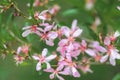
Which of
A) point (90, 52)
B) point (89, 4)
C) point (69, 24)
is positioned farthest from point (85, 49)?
point (89, 4)

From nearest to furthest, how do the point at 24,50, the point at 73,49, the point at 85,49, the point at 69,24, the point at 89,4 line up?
the point at 73,49 < the point at 85,49 < the point at 24,50 < the point at 69,24 < the point at 89,4

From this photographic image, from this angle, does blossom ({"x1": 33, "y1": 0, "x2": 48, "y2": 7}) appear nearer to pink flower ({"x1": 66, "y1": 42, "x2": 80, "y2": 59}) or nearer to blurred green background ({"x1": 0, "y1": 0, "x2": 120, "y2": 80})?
blurred green background ({"x1": 0, "y1": 0, "x2": 120, "y2": 80})

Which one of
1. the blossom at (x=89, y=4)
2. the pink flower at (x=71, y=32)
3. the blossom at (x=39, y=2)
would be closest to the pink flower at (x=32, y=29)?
the pink flower at (x=71, y=32)

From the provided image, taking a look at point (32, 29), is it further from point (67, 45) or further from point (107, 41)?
point (107, 41)

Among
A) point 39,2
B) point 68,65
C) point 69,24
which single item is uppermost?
point 39,2

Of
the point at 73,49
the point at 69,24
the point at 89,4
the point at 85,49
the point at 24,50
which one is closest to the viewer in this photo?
the point at 73,49

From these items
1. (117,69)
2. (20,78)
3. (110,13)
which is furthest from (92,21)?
(20,78)

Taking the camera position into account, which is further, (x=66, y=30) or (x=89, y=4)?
(x=89, y=4)

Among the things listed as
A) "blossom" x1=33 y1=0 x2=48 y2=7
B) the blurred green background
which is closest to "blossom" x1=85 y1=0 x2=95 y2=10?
the blurred green background

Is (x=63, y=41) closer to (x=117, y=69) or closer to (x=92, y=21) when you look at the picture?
(x=92, y=21)

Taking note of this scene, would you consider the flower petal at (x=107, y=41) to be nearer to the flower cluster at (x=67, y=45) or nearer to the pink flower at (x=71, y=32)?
the flower cluster at (x=67, y=45)

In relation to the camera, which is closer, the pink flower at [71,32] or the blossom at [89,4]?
the pink flower at [71,32]
